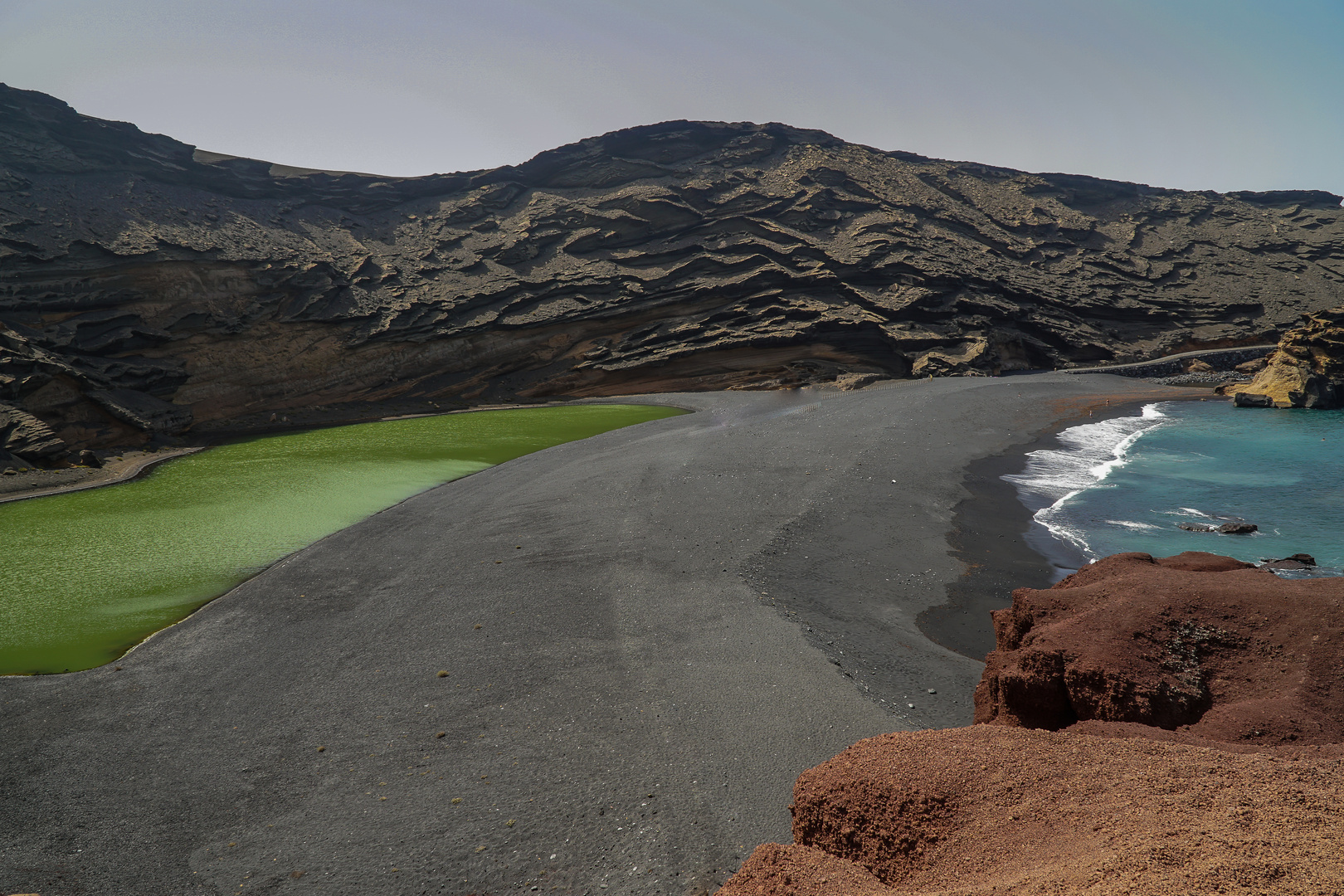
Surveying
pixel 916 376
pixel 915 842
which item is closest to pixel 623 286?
pixel 916 376

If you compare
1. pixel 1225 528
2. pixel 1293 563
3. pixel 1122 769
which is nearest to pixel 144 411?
pixel 1122 769

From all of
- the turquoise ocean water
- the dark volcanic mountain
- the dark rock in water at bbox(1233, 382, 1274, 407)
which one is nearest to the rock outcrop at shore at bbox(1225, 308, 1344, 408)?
the dark rock in water at bbox(1233, 382, 1274, 407)

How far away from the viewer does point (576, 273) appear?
1714 inches

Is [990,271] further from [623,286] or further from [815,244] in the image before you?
[623,286]

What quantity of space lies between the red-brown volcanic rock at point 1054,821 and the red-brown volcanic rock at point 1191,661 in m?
1.20

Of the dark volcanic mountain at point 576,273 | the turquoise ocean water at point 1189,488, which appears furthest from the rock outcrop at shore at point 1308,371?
the dark volcanic mountain at point 576,273

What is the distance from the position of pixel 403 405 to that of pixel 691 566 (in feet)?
99.3

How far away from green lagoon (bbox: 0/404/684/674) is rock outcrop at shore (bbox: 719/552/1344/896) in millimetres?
11059

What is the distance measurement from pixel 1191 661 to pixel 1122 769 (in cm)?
218

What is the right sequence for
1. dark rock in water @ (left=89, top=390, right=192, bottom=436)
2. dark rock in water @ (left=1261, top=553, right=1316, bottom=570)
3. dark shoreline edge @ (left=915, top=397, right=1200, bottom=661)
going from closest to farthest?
dark shoreline edge @ (left=915, top=397, right=1200, bottom=661) → dark rock in water @ (left=1261, top=553, right=1316, bottom=570) → dark rock in water @ (left=89, top=390, right=192, bottom=436)

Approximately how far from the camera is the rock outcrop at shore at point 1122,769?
2.34 meters

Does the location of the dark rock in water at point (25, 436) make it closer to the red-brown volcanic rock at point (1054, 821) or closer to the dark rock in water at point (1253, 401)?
the red-brown volcanic rock at point (1054, 821)

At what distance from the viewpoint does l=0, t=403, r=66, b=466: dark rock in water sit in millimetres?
20906

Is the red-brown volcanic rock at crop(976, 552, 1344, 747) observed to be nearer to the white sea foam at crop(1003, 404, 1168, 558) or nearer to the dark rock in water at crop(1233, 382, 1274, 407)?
the white sea foam at crop(1003, 404, 1168, 558)
